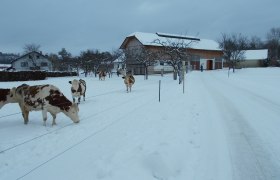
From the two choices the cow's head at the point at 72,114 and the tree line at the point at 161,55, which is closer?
the cow's head at the point at 72,114

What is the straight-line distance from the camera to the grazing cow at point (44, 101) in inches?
394

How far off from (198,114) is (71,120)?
16.9 feet

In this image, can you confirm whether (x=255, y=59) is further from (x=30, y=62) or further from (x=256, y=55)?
(x=30, y=62)

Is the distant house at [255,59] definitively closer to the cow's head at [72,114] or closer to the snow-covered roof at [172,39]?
the snow-covered roof at [172,39]

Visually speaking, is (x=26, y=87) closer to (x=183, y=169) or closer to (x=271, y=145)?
(x=183, y=169)

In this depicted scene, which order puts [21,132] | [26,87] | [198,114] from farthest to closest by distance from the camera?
1. [198,114]
2. [26,87]
3. [21,132]

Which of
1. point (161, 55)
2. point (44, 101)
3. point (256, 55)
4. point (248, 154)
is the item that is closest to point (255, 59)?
point (256, 55)

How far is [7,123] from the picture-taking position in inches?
419

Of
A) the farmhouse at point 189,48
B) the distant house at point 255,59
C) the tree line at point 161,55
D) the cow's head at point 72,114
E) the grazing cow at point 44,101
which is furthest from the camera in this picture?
the distant house at point 255,59

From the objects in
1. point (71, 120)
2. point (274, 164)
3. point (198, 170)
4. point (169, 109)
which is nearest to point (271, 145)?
point (274, 164)

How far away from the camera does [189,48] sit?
2498 inches

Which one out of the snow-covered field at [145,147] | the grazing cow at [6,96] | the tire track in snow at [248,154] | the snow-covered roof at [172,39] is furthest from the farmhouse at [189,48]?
the tire track in snow at [248,154]

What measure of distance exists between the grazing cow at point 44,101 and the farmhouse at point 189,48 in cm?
5082

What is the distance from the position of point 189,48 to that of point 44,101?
56105 mm
